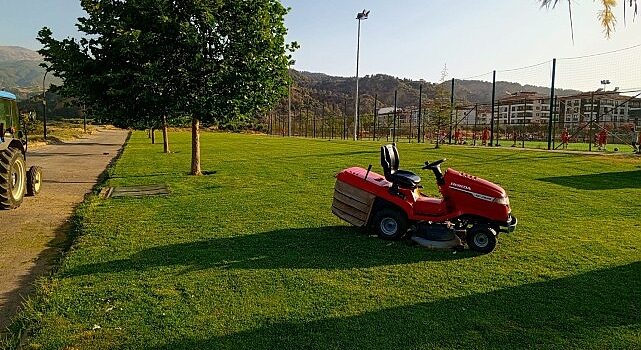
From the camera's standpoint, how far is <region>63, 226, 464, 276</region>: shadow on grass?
561cm

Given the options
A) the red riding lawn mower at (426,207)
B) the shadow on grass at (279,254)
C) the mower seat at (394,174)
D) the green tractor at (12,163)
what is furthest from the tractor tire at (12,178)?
the mower seat at (394,174)

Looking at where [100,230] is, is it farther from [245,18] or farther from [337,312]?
[245,18]

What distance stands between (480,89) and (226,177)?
107 feet

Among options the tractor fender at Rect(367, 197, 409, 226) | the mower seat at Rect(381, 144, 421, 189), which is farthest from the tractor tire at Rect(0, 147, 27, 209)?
the mower seat at Rect(381, 144, 421, 189)

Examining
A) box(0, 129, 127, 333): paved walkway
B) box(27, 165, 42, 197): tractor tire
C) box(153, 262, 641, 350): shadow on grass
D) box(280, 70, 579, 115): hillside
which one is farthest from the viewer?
box(280, 70, 579, 115): hillside

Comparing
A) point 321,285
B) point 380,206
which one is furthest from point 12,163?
point 321,285

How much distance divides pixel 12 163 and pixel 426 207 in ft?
25.3

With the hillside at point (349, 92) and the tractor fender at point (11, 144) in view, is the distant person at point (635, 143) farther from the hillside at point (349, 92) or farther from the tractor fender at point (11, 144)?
the hillside at point (349, 92)

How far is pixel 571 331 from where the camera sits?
13.0 ft

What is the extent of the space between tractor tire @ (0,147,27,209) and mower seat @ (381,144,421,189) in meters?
6.86

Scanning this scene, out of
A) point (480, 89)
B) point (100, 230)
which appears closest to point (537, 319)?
point (100, 230)

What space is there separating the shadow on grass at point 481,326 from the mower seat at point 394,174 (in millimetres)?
2032

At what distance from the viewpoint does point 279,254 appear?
604 cm

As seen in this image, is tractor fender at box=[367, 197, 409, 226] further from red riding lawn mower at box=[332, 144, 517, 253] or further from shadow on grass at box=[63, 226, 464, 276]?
shadow on grass at box=[63, 226, 464, 276]
